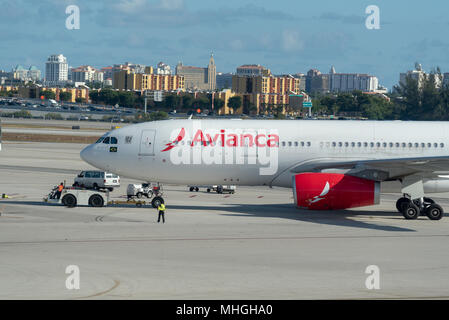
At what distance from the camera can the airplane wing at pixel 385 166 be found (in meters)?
34.1

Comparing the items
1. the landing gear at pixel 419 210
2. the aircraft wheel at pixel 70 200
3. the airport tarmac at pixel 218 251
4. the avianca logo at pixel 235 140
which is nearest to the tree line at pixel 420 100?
the airport tarmac at pixel 218 251

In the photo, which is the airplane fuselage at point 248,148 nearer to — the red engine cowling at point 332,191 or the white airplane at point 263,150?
the white airplane at point 263,150

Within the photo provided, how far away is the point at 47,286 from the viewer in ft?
66.7

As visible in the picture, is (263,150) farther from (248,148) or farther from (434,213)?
(434,213)

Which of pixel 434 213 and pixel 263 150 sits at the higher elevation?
pixel 263 150

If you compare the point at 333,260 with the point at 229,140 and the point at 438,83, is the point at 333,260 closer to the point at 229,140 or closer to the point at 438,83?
the point at 229,140

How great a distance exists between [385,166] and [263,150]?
6.77m

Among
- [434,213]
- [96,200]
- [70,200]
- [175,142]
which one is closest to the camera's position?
[434,213]

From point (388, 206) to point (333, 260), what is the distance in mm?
19010

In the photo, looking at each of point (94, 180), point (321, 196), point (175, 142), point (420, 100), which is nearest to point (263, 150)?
point (321, 196)

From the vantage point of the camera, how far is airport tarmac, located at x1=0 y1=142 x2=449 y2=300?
20344mm

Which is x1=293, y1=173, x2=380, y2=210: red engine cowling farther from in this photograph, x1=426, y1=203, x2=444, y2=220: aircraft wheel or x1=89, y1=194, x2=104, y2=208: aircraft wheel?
x1=89, y1=194, x2=104, y2=208: aircraft wheel

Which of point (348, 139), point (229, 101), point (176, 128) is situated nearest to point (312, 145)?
point (348, 139)

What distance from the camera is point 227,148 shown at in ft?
123
